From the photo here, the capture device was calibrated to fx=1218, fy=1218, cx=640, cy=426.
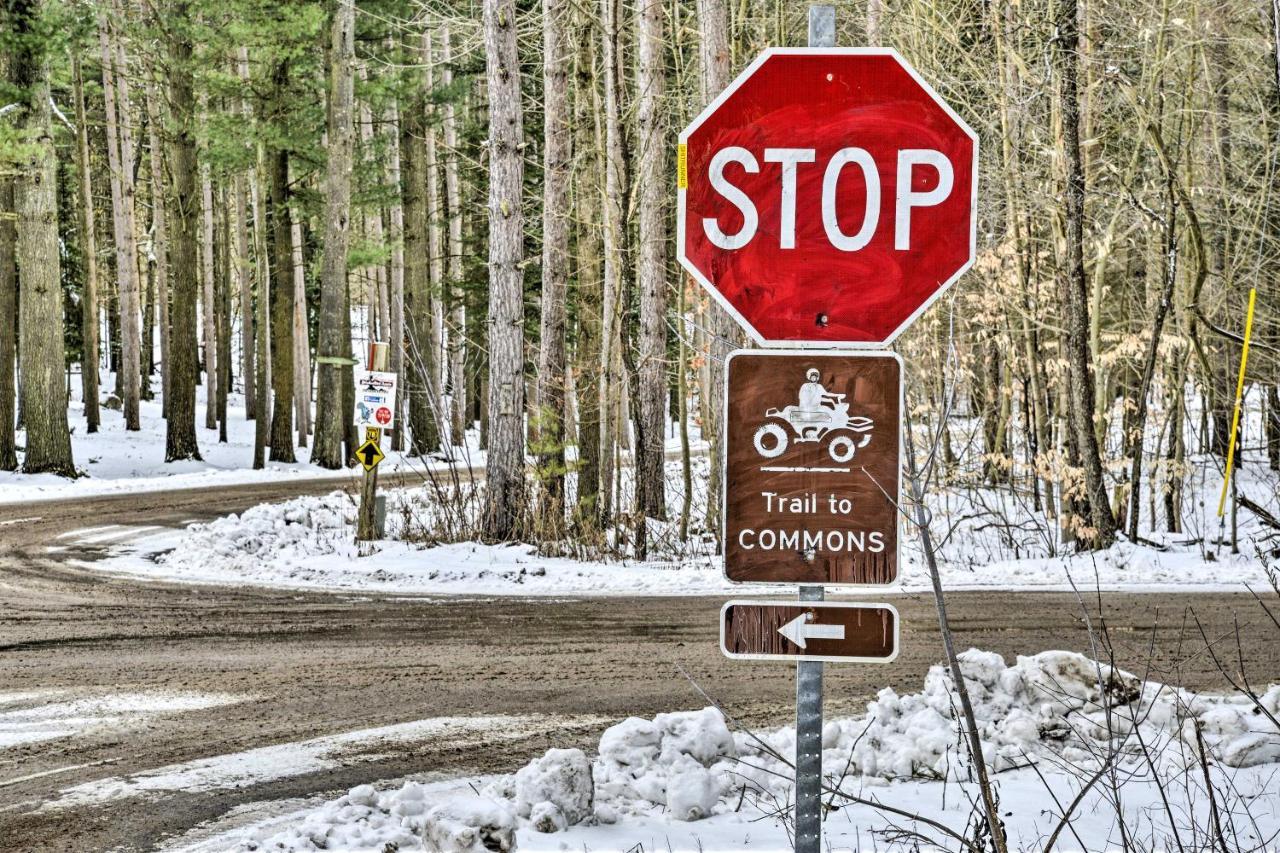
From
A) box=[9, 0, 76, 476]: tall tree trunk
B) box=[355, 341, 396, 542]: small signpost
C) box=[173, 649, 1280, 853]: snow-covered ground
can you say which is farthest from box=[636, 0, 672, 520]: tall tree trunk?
box=[9, 0, 76, 476]: tall tree trunk

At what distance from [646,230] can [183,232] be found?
1535 cm

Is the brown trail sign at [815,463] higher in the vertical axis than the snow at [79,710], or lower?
higher

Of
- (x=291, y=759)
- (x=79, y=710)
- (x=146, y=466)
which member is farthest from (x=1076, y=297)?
(x=146, y=466)

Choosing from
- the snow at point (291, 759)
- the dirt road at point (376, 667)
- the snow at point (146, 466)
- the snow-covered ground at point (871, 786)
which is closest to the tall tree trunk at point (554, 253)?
the dirt road at point (376, 667)

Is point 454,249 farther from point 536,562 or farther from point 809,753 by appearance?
point 809,753

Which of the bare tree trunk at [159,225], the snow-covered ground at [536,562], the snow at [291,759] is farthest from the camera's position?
the bare tree trunk at [159,225]

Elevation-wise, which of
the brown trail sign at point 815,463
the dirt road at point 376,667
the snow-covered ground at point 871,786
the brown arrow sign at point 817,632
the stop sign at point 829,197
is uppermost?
the stop sign at point 829,197

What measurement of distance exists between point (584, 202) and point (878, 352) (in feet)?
56.3

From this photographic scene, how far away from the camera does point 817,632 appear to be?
2.93m

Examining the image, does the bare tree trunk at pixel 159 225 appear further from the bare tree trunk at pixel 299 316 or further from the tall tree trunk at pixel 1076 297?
the tall tree trunk at pixel 1076 297

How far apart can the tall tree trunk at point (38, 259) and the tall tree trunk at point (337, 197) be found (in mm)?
5009

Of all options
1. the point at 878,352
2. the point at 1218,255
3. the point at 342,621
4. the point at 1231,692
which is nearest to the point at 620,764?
the point at 878,352

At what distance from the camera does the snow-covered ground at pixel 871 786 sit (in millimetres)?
4387

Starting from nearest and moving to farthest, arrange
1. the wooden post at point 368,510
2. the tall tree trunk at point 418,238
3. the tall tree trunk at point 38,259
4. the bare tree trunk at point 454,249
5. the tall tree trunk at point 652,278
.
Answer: the wooden post at point 368,510 → the tall tree trunk at point 652,278 → the tall tree trunk at point 38,259 → the bare tree trunk at point 454,249 → the tall tree trunk at point 418,238
